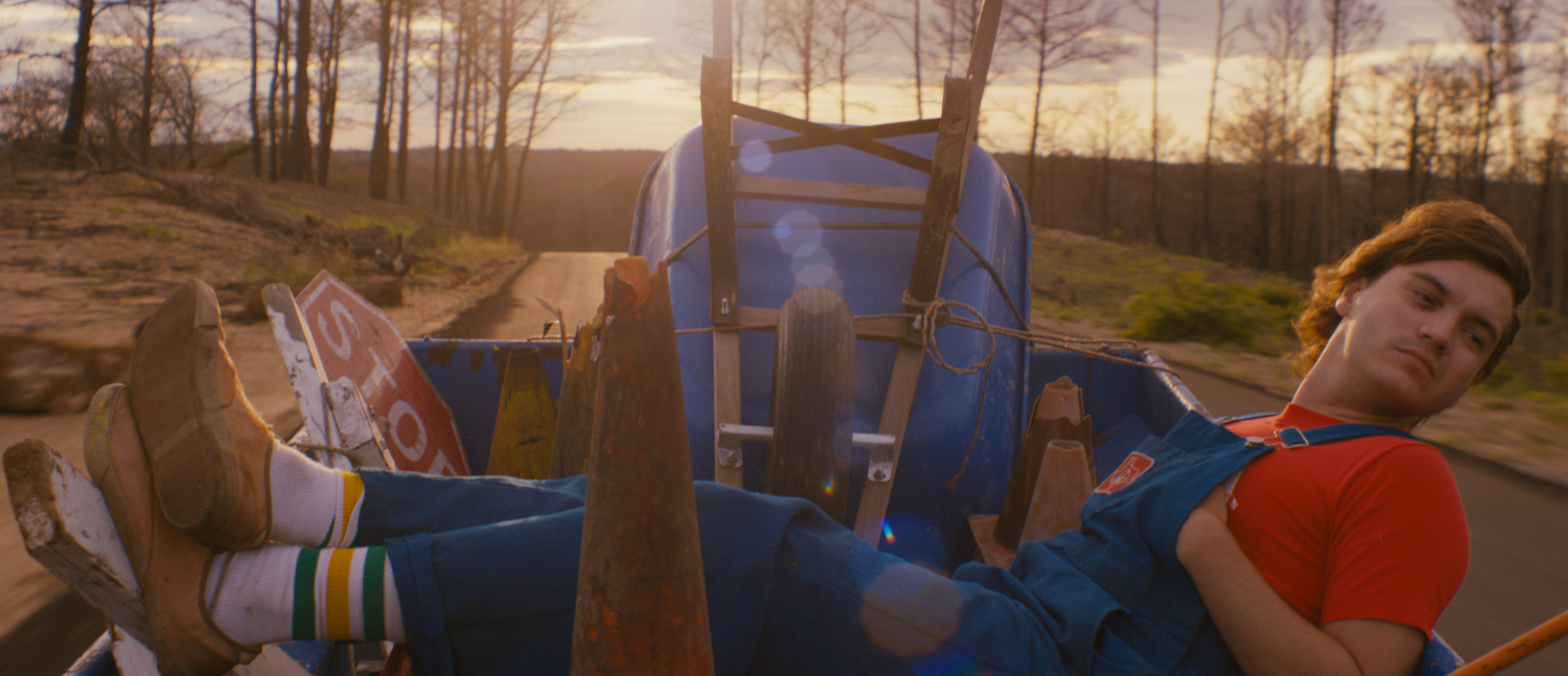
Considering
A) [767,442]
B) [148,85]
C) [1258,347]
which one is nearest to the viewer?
[767,442]

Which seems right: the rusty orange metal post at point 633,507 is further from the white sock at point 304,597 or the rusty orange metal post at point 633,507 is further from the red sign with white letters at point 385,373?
the red sign with white letters at point 385,373

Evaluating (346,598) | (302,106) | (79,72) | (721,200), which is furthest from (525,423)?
(302,106)

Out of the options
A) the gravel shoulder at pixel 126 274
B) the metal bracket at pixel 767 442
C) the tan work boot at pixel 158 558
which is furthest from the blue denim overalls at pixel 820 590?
the gravel shoulder at pixel 126 274

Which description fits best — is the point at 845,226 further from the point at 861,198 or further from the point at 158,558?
the point at 158,558

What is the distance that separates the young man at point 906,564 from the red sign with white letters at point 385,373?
1.03 m

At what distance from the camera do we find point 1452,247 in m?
1.43

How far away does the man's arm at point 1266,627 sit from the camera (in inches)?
47.0

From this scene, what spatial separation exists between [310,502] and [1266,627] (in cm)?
167

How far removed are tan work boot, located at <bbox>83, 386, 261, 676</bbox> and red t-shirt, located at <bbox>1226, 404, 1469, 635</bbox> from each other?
5.83 feet

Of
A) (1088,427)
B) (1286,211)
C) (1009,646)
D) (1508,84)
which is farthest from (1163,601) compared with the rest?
(1286,211)

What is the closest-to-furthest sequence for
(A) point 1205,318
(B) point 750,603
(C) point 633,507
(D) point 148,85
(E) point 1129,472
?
(C) point 633,507 → (B) point 750,603 → (E) point 1129,472 → (A) point 1205,318 → (D) point 148,85

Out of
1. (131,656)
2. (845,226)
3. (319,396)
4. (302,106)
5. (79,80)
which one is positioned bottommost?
(131,656)

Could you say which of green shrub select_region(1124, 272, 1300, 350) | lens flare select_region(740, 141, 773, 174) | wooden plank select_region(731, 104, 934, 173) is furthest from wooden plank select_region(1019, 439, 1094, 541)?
green shrub select_region(1124, 272, 1300, 350)

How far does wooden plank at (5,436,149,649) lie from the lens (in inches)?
44.4
